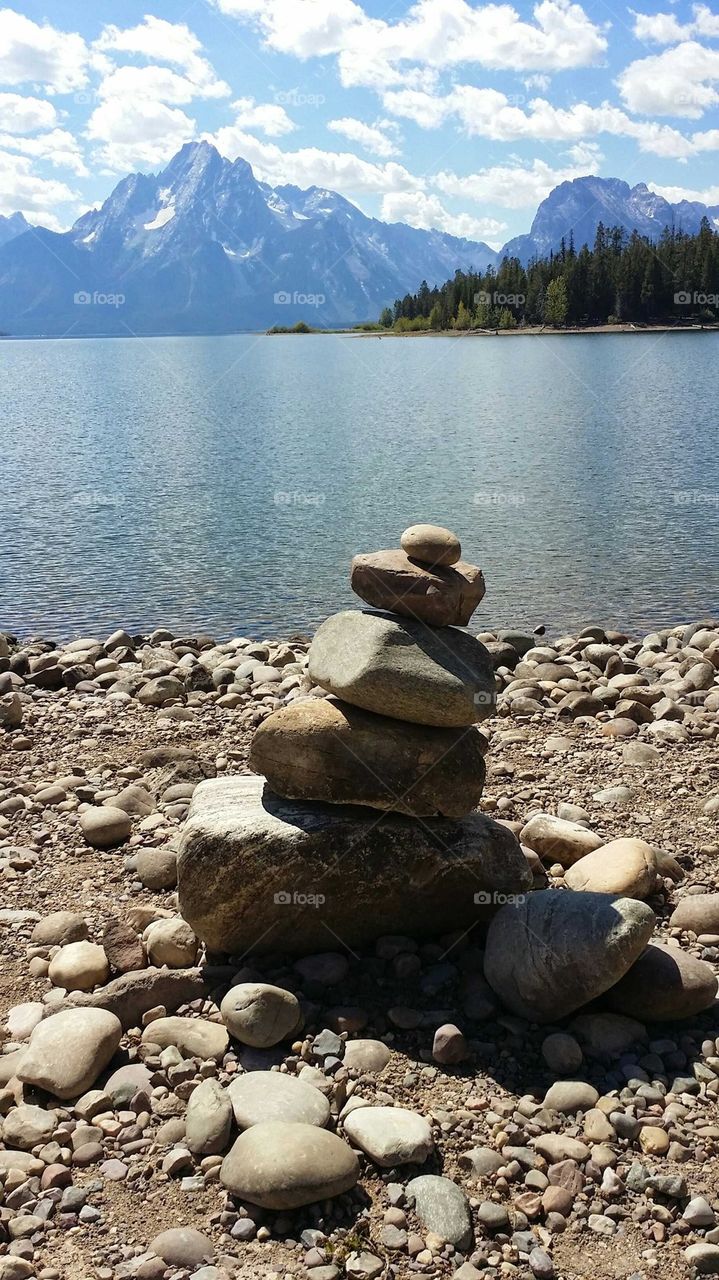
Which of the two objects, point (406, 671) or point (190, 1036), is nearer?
point (190, 1036)

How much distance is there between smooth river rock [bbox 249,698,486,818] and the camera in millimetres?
8766

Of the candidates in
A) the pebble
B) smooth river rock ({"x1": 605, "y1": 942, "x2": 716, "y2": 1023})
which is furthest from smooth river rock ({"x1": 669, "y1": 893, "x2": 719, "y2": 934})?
the pebble

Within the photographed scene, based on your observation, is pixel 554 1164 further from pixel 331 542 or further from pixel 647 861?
pixel 331 542

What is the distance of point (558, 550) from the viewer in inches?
1128

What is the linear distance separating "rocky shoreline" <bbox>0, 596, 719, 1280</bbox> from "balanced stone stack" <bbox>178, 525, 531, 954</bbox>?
244 millimetres

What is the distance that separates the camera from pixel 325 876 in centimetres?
854

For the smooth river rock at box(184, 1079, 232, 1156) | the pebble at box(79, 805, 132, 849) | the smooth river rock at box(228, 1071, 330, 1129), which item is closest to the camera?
the smooth river rock at box(184, 1079, 232, 1156)

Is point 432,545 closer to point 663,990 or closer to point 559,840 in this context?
point 559,840

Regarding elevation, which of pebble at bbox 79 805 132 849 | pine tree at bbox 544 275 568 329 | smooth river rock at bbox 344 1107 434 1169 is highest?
pine tree at bbox 544 275 568 329

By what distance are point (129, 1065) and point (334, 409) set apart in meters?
65.5

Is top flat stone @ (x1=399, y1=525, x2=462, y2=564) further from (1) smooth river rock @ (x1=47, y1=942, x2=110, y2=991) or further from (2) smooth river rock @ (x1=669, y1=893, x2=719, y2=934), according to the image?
(1) smooth river rock @ (x1=47, y1=942, x2=110, y2=991)

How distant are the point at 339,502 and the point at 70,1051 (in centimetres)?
3022

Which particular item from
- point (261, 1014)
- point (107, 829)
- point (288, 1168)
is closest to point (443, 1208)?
point (288, 1168)

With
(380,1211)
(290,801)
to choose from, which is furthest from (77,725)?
(380,1211)
